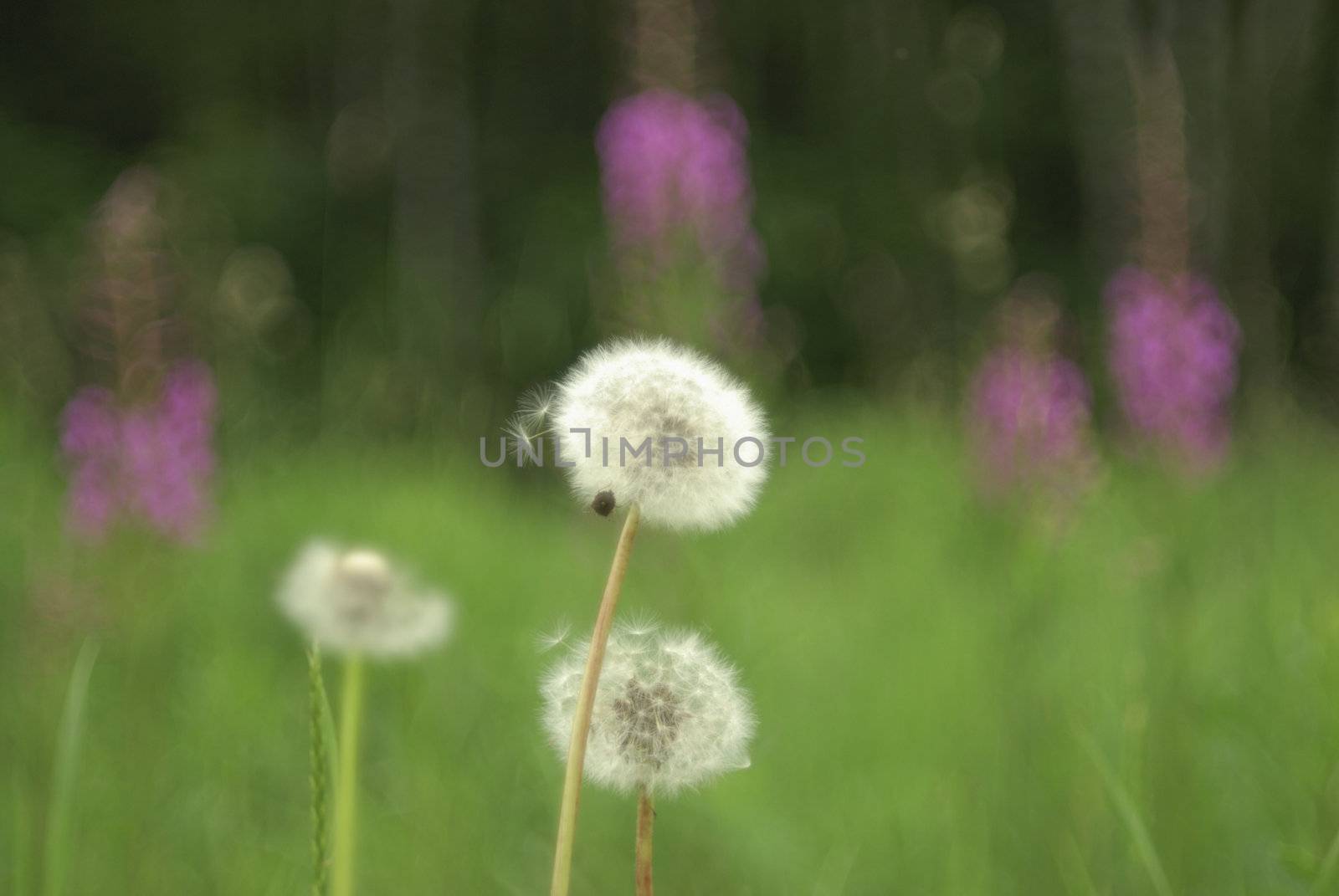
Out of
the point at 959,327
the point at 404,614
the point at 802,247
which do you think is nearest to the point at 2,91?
the point at 802,247

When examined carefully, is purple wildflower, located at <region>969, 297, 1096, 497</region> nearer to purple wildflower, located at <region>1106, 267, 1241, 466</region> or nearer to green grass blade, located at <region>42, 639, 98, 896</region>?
purple wildflower, located at <region>1106, 267, 1241, 466</region>

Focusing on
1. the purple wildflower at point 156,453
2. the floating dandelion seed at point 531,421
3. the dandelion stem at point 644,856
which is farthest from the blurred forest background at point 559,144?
the dandelion stem at point 644,856

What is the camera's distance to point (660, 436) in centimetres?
60

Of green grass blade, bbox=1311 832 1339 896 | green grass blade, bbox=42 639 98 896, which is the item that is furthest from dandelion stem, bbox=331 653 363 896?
green grass blade, bbox=1311 832 1339 896

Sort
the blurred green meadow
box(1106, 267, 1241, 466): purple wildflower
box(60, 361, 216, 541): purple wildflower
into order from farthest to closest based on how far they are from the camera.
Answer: box(1106, 267, 1241, 466): purple wildflower < box(60, 361, 216, 541): purple wildflower < the blurred green meadow

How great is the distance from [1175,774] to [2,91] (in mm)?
10498

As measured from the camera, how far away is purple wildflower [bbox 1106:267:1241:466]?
224 cm

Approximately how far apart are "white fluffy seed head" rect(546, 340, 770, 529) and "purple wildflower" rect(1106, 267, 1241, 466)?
1.58 m

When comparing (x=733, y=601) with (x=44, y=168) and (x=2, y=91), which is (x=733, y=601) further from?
(x=2, y=91)

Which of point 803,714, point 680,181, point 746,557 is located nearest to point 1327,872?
point 803,714

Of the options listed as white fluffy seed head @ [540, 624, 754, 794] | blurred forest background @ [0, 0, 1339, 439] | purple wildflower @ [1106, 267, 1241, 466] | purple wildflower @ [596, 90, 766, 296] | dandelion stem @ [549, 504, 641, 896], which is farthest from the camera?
blurred forest background @ [0, 0, 1339, 439]

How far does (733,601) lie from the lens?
2113 mm

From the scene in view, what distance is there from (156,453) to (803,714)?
124 cm

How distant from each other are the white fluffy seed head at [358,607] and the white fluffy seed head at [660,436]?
260 millimetres
